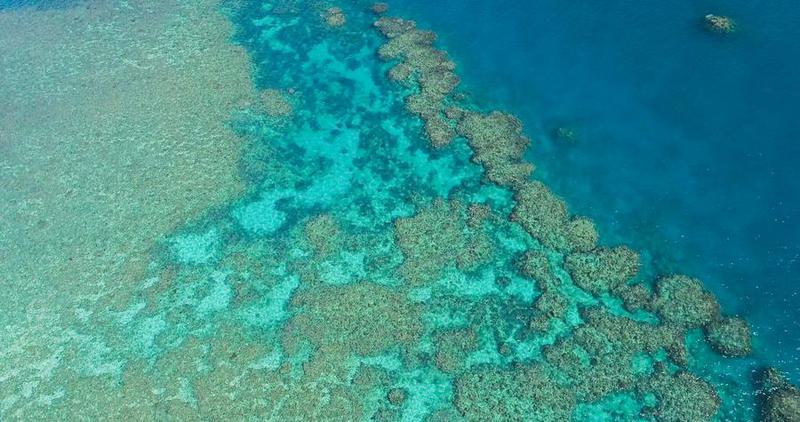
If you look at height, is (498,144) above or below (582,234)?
above

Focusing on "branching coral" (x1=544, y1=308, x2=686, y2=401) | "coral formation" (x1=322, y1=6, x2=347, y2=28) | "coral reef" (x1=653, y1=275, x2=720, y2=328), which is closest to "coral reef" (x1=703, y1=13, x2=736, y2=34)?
"coral reef" (x1=653, y1=275, x2=720, y2=328)

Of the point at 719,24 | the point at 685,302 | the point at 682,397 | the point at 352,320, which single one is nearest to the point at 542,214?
the point at 685,302

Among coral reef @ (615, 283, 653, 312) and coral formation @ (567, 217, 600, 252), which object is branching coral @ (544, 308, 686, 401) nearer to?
coral reef @ (615, 283, 653, 312)

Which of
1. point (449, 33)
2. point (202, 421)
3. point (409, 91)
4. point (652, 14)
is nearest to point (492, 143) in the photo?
point (409, 91)

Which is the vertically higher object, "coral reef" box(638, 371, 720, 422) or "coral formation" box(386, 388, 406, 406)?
"coral reef" box(638, 371, 720, 422)

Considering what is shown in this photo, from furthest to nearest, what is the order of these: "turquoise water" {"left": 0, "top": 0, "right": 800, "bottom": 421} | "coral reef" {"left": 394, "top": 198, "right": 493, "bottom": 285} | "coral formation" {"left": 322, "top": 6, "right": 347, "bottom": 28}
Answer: "coral formation" {"left": 322, "top": 6, "right": 347, "bottom": 28} < "coral reef" {"left": 394, "top": 198, "right": 493, "bottom": 285} < "turquoise water" {"left": 0, "top": 0, "right": 800, "bottom": 421}

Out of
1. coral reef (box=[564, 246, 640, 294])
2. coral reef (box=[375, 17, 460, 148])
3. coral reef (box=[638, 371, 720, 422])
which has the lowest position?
coral reef (box=[638, 371, 720, 422])

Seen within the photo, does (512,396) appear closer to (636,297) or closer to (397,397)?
(397,397)
